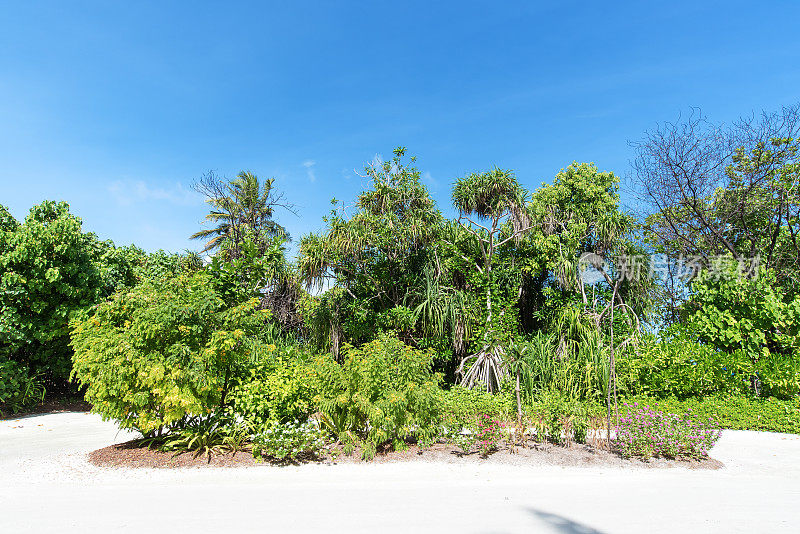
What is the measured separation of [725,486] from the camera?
13.8 feet

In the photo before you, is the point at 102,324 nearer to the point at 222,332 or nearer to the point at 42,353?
Answer: the point at 222,332

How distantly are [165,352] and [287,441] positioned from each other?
1.52 metres

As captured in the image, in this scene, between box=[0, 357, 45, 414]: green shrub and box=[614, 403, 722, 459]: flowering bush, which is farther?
box=[0, 357, 45, 414]: green shrub

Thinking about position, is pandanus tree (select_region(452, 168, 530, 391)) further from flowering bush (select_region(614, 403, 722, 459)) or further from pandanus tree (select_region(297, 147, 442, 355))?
flowering bush (select_region(614, 403, 722, 459))

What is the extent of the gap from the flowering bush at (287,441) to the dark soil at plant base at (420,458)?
0.11m

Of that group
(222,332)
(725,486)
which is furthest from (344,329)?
(725,486)

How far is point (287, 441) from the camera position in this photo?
15.5ft

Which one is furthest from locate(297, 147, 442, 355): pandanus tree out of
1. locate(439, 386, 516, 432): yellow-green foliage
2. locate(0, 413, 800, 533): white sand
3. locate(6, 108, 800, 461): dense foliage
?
locate(0, 413, 800, 533): white sand

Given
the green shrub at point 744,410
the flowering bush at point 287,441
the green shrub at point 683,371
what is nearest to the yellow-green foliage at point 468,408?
the flowering bush at point 287,441

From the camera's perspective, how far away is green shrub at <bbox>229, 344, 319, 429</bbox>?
4969mm

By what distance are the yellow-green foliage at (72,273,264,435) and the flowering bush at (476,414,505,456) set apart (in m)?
2.68

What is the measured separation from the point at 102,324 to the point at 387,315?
473cm

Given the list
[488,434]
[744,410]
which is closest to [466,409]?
[488,434]

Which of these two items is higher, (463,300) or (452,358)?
(463,300)
